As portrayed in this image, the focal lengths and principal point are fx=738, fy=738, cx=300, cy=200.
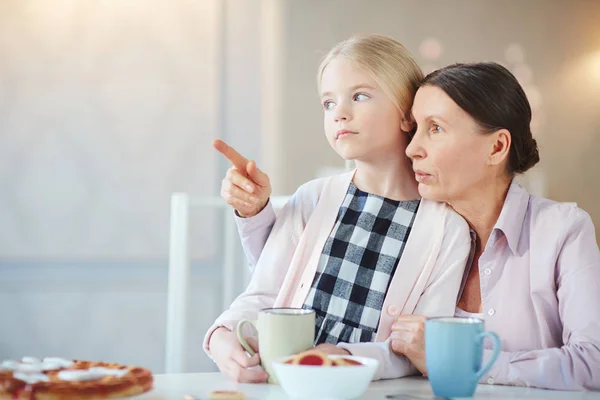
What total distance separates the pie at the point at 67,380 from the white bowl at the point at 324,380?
0.53 ft

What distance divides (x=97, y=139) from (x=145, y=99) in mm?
267

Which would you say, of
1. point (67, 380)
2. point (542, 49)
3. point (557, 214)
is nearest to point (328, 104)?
point (557, 214)

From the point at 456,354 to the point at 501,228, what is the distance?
0.38 metres

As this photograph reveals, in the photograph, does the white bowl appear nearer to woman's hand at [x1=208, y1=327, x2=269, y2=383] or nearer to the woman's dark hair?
woman's hand at [x1=208, y1=327, x2=269, y2=383]

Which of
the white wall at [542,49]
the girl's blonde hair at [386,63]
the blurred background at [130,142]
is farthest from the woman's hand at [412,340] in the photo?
the white wall at [542,49]

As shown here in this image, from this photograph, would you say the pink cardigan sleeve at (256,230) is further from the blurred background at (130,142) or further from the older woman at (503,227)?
the blurred background at (130,142)

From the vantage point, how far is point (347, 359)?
0.89 m

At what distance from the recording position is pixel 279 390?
96cm

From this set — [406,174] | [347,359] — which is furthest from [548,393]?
[406,174]

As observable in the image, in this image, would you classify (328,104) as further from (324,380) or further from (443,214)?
(324,380)

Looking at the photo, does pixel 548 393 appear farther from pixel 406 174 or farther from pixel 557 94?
pixel 557 94

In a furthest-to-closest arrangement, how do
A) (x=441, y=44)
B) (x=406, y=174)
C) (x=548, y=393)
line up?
(x=441, y=44)
(x=406, y=174)
(x=548, y=393)

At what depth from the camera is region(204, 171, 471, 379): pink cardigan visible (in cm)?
119

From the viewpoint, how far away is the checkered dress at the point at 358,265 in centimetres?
123
